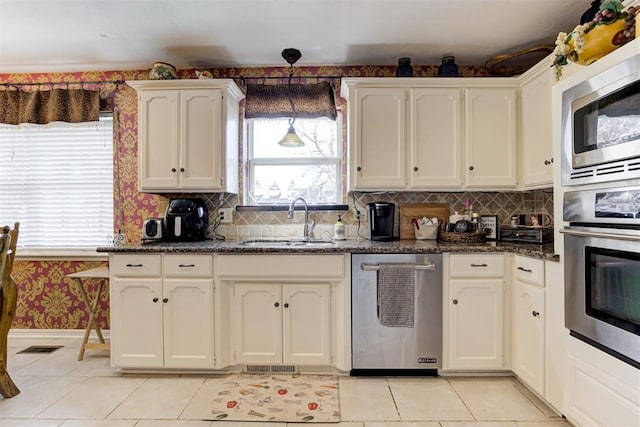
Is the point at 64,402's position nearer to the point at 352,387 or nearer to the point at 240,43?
the point at 352,387

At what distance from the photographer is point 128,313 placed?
2.40 m

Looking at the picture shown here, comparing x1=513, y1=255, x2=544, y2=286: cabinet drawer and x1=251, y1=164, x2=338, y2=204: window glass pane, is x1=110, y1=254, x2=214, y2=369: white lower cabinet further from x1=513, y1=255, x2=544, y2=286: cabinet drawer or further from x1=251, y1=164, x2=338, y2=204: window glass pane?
x1=513, y1=255, x2=544, y2=286: cabinet drawer

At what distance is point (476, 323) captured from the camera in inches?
92.1

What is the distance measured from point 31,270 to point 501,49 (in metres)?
4.42

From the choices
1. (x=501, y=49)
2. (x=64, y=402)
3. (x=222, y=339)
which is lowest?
(x=64, y=402)

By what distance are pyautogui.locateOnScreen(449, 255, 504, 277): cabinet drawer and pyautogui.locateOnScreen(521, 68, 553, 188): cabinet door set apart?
0.62m

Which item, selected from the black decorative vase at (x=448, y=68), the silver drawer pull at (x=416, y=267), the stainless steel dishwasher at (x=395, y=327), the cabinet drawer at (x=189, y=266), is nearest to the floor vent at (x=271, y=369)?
the stainless steel dishwasher at (x=395, y=327)

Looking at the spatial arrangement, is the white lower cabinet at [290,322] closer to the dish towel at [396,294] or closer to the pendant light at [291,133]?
the dish towel at [396,294]

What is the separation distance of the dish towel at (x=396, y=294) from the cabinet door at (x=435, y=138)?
2.41 feet

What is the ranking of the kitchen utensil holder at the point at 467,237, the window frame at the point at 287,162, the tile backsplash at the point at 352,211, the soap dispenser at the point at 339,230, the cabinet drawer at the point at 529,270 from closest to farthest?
1. the cabinet drawer at the point at 529,270
2. the kitchen utensil holder at the point at 467,237
3. the soap dispenser at the point at 339,230
4. the tile backsplash at the point at 352,211
5. the window frame at the point at 287,162

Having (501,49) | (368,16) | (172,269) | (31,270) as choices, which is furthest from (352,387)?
(31,270)

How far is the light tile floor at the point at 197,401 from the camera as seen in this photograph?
1.92 metres

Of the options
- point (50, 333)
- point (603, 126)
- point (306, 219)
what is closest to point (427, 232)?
point (306, 219)

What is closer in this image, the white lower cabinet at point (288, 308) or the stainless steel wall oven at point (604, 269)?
the stainless steel wall oven at point (604, 269)
